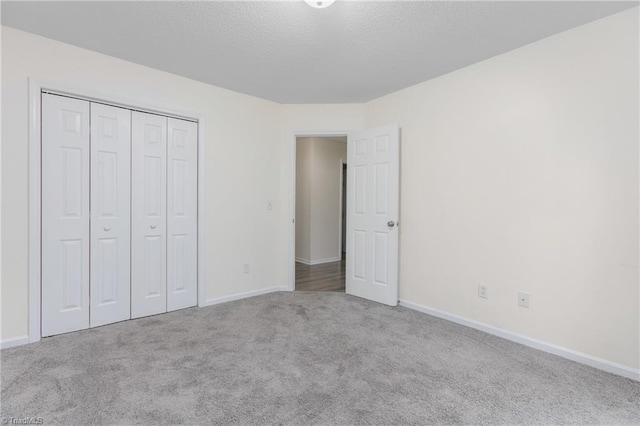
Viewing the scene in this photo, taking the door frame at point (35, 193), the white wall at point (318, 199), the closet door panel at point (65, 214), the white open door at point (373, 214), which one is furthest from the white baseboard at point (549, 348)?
the door frame at point (35, 193)

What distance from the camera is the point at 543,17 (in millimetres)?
2160

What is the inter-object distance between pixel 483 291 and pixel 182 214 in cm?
299

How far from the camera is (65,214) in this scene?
2631 millimetres

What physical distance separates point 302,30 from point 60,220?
8.05 feet

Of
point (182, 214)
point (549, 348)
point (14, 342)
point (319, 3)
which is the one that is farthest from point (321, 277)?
point (319, 3)

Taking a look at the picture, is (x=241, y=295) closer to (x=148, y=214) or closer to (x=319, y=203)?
(x=148, y=214)

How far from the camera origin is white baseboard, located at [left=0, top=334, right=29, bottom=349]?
2350 mm

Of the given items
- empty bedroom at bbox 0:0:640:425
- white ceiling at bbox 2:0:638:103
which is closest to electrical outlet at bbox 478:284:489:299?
empty bedroom at bbox 0:0:640:425

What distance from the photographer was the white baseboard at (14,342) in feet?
7.71

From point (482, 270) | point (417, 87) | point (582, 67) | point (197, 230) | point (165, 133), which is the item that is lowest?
point (482, 270)

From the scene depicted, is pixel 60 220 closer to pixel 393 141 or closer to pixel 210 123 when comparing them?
pixel 210 123

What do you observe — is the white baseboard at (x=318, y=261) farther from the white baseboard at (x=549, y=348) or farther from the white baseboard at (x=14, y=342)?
the white baseboard at (x=14, y=342)

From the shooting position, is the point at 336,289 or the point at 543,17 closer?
the point at 543,17

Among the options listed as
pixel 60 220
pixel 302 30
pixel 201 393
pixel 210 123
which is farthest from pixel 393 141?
pixel 60 220
